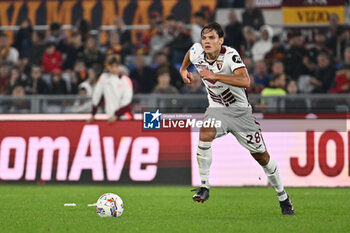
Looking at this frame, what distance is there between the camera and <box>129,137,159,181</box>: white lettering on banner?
1556 centimetres

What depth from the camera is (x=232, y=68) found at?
380 inches

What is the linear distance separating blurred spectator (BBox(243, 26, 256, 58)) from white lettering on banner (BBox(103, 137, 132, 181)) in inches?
182

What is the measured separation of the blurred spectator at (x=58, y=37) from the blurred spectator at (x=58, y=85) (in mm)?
1864

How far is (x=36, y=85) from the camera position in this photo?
18.8m

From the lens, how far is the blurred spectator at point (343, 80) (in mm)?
17077

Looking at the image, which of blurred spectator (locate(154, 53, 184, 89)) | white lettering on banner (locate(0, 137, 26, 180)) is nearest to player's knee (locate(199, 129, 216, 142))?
white lettering on banner (locate(0, 137, 26, 180))

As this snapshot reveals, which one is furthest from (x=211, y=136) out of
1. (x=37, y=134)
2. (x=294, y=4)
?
(x=294, y=4)

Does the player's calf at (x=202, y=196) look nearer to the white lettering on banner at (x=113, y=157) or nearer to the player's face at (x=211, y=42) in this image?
the player's face at (x=211, y=42)

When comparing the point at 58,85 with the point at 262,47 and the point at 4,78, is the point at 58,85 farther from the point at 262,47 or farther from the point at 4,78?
the point at 262,47

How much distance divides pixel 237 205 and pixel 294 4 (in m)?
8.11

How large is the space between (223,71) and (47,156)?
6.80 meters

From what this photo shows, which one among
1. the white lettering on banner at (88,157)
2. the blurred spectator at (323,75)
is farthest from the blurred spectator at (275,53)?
the white lettering on banner at (88,157)

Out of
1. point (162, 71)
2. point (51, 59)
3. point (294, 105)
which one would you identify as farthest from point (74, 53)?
point (294, 105)

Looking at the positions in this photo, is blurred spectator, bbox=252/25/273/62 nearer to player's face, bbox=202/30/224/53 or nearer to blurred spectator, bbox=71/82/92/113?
blurred spectator, bbox=71/82/92/113
